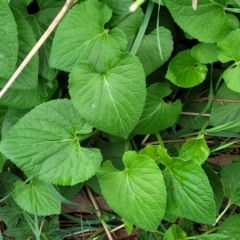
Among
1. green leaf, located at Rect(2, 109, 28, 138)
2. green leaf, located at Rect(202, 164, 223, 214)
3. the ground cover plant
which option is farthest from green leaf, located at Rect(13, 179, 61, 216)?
green leaf, located at Rect(202, 164, 223, 214)

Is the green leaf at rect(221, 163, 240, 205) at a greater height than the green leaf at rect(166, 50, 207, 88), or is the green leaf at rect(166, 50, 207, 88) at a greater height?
the green leaf at rect(166, 50, 207, 88)

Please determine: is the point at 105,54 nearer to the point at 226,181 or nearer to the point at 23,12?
the point at 23,12

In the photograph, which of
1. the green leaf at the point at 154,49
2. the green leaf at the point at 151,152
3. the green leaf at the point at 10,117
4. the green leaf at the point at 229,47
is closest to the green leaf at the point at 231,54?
the green leaf at the point at 229,47

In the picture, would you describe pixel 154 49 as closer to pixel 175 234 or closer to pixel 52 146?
pixel 52 146

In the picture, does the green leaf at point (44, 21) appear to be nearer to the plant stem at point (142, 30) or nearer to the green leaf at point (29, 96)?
the green leaf at point (29, 96)

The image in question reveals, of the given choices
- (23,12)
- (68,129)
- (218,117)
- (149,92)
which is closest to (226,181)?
(218,117)

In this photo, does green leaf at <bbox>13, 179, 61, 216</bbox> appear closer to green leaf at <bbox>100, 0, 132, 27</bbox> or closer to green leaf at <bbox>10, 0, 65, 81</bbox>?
green leaf at <bbox>10, 0, 65, 81</bbox>

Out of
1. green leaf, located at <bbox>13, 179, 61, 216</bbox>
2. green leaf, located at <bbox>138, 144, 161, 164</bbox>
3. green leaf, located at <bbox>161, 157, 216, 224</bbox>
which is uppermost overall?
green leaf, located at <bbox>138, 144, 161, 164</bbox>
